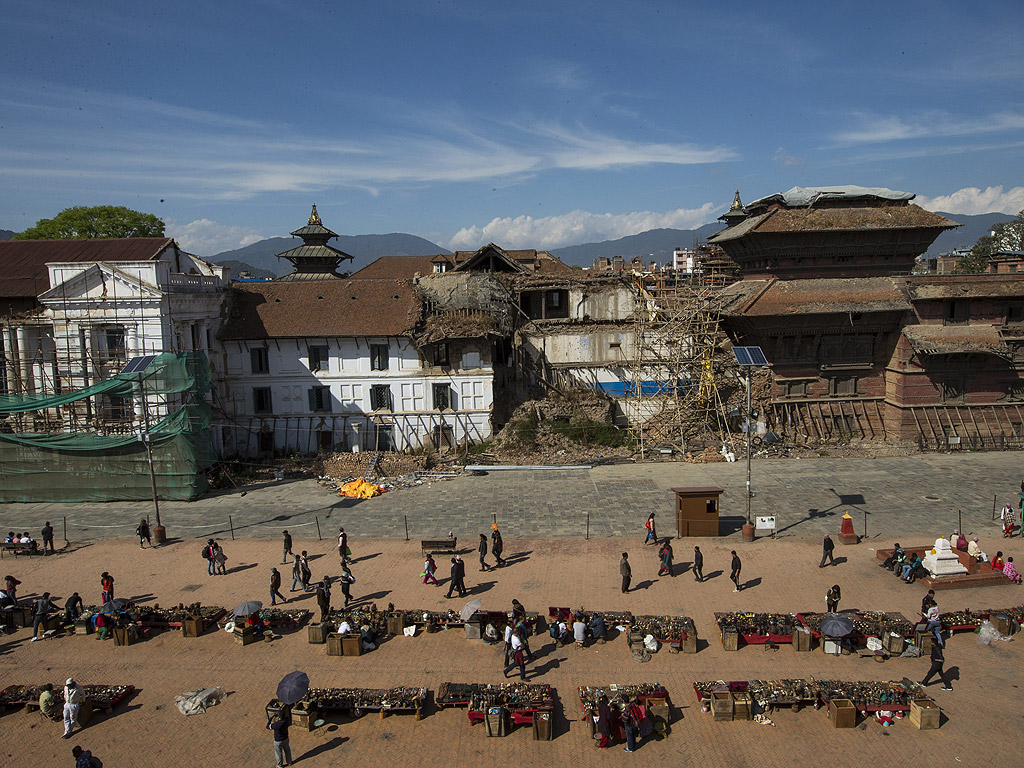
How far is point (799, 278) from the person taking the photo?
38375 millimetres

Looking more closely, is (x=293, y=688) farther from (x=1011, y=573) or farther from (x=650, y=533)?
(x=1011, y=573)

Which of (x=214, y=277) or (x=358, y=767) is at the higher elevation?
(x=214, y=277)

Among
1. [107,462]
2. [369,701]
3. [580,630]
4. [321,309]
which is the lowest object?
[369,701]

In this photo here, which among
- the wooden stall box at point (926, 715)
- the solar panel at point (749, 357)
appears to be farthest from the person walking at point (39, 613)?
the solar panel at point (749, 357)

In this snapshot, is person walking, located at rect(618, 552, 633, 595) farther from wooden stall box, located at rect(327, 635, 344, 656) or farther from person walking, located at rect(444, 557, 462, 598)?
wooden stall box, located at rect(327, 635, 344, 656)

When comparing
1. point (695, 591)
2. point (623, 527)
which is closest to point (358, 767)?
point (695, 591)

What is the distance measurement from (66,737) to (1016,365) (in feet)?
141

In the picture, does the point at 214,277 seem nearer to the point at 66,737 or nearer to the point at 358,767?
the point at 66,737

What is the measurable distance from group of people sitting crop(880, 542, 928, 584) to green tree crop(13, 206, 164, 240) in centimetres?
5617

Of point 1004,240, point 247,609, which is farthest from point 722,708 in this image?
point 1004,240

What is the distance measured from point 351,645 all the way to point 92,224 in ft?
172

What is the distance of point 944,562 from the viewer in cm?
2092

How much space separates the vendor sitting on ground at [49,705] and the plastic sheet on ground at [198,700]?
2525 millimetres

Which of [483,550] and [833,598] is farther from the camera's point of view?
[483,550]
